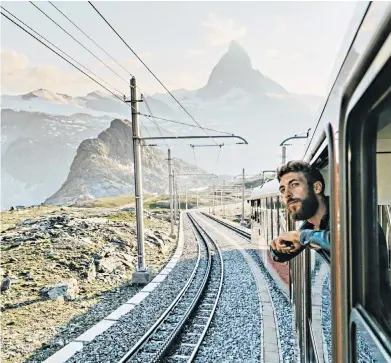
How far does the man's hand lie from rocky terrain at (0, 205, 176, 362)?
5.92m

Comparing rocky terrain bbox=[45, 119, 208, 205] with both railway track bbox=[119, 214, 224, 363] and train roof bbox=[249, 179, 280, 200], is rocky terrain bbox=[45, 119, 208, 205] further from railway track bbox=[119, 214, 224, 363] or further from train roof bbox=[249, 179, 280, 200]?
train roof bbox=[249, 179, 280, 200]

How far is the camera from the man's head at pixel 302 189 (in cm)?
177

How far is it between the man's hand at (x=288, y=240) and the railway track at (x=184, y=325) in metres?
4.68

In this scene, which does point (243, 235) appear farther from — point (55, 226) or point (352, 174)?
point (352, 174)

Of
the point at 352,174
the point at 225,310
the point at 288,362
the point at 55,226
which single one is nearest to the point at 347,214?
the point at 352,174

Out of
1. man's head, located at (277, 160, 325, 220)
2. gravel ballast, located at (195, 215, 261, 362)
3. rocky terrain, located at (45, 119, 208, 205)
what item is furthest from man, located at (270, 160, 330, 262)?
rocky terrain, located at (45, 119, 208, 205)

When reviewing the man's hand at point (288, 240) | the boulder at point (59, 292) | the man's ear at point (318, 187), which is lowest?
the boulder at point (59, 292)

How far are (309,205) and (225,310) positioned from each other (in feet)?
23.3

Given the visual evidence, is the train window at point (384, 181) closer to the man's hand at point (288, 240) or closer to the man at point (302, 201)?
the man at point (302, 201)

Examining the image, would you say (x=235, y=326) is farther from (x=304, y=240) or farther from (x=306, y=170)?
(x=306, y=170)

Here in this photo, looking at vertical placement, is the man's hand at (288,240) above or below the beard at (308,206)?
below

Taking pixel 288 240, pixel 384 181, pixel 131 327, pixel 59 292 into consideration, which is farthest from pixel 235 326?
pixel 384 181

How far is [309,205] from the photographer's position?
177 centimetres

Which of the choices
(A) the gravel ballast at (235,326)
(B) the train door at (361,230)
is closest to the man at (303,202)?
(B) the train door at (361,230)
